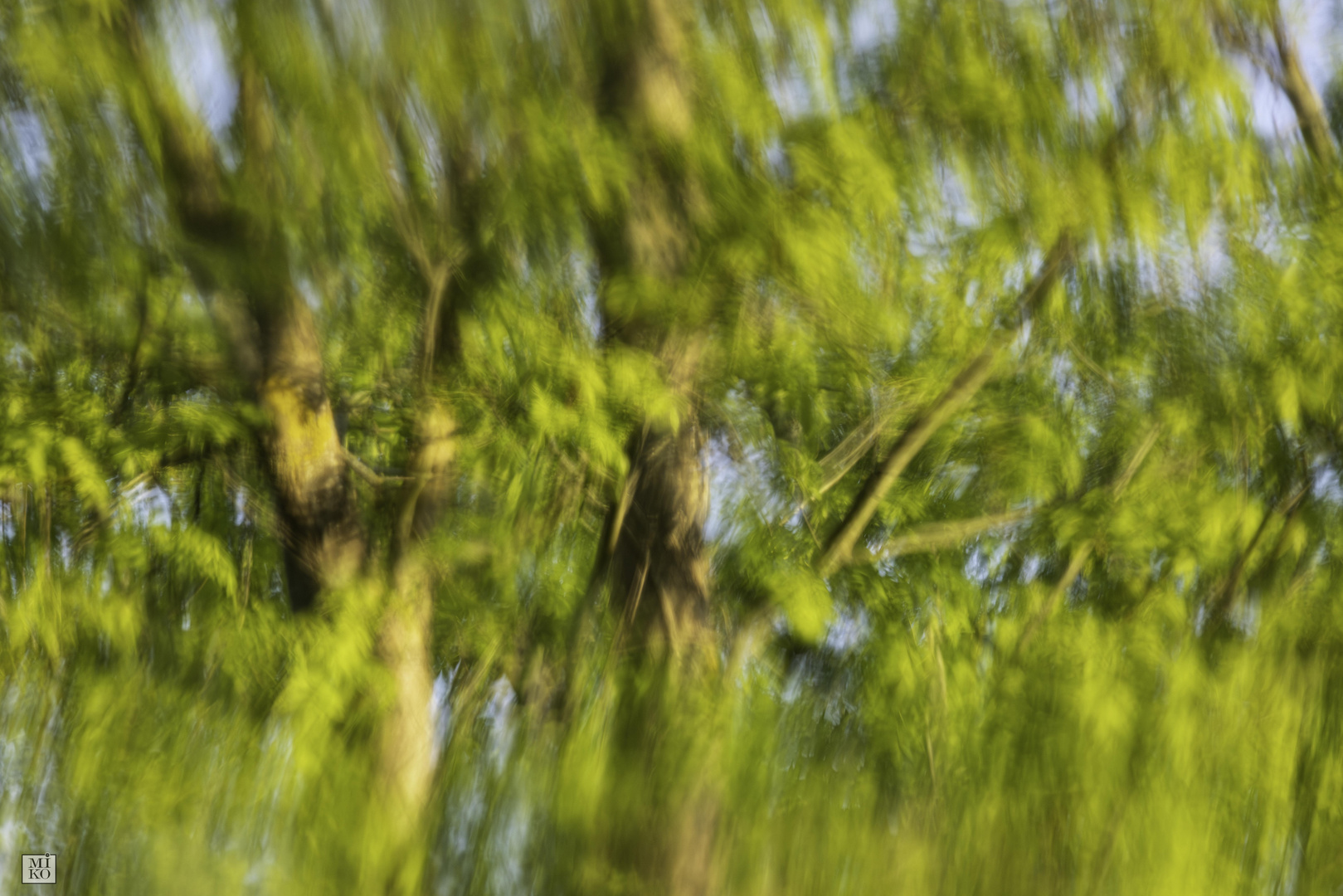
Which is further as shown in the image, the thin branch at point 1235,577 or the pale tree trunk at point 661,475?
the thin branch at point 1235,577

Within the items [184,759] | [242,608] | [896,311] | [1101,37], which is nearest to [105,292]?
[242,608]

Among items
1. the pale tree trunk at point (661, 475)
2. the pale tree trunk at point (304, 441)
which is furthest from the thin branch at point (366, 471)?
the pale tree trunk at point (661, 475)

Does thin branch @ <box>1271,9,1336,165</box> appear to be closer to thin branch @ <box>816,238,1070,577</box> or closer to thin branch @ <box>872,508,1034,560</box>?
thin branch @ <box>816,238,1070,577</box>

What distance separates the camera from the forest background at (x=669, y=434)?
Answer: 1434 mm

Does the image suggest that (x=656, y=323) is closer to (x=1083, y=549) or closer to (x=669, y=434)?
(x=669, y=434)

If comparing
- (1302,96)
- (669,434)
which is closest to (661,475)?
(669,434)

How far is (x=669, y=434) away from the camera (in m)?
1.65

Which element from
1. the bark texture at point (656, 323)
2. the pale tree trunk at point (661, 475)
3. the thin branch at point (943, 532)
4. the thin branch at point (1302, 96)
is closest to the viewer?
the pale tree trunk at point (661, 475)

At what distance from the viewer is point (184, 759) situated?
57.8 inches

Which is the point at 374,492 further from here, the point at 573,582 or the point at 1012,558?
the point at 1012,558

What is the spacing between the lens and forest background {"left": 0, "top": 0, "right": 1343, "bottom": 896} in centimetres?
143

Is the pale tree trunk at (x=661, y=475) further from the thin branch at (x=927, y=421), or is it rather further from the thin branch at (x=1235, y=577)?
the thin branch at (x=1235, y=577)

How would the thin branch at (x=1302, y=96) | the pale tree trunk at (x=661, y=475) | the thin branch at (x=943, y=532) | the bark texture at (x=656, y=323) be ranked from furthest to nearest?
the thin branch at (x=943, y=532)
the thin branch at (x=1302, y=96)
the bark texture at (x=656, y=323)
the pale tree trunk at (x=661, y=475)

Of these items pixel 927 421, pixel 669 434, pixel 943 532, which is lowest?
pixel 943 532
